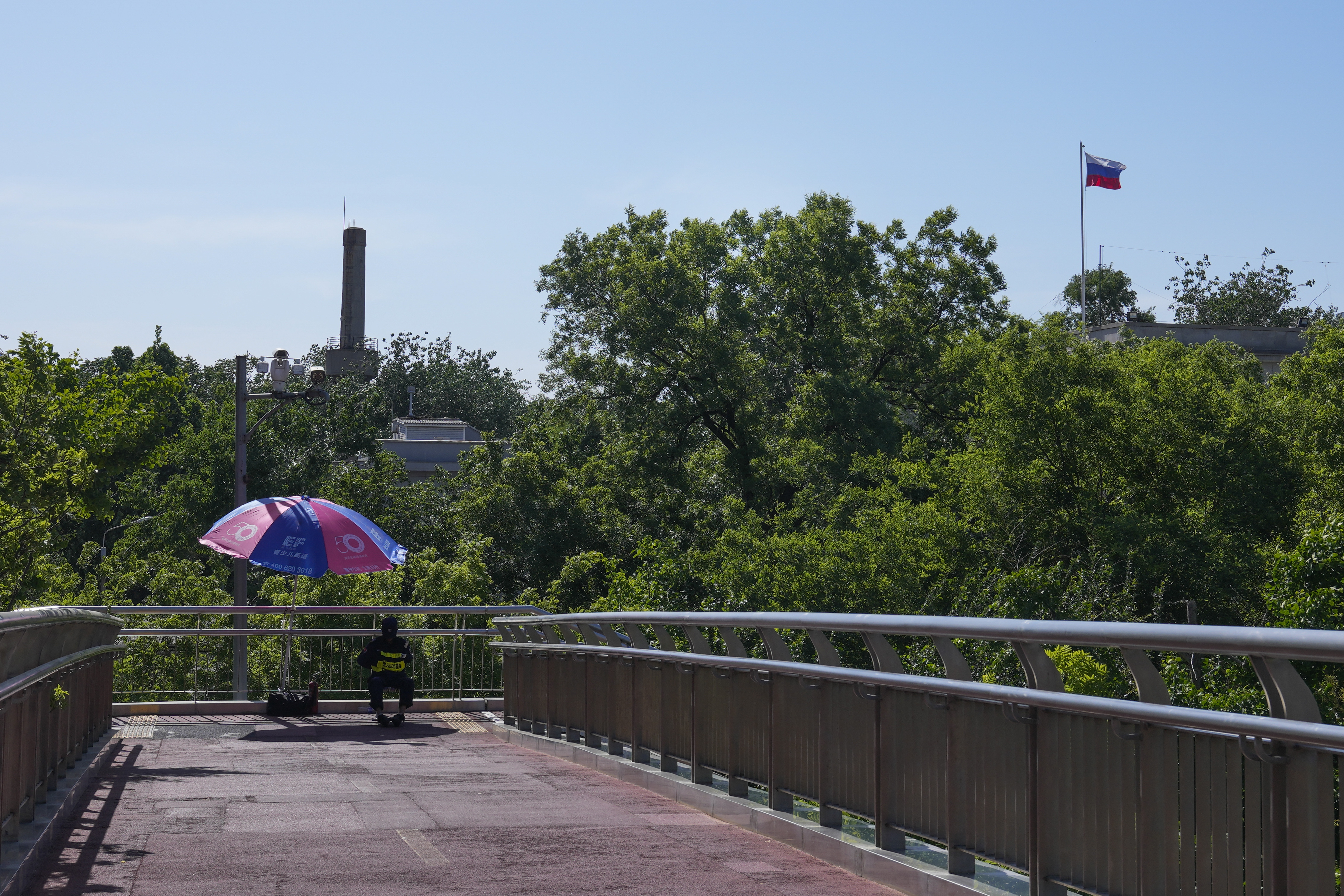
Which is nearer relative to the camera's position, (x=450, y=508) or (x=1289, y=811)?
(x=1289, y=811)

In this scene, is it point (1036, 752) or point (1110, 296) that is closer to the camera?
point (1036, 752)

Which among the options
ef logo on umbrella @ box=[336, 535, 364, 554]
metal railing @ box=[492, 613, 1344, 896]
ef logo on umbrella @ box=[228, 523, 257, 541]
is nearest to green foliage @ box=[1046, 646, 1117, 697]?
ef logo on umbrella @ box=[336, 535, 364, 554]

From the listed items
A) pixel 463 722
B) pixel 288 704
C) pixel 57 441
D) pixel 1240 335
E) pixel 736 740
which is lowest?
pixel 463 722

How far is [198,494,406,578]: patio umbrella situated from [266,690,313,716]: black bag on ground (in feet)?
4.72

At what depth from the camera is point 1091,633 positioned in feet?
15.7

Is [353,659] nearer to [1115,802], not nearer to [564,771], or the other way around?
[564,771]

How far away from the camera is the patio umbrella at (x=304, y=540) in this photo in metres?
16.2

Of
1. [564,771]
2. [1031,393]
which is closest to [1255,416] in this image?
[1031,393]

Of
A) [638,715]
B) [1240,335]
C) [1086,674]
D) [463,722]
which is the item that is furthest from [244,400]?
[1240,335]

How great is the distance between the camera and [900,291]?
46.2 metres

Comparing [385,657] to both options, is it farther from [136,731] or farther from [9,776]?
[9,776]

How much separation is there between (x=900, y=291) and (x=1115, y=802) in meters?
42.1

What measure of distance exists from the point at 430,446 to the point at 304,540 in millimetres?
67411

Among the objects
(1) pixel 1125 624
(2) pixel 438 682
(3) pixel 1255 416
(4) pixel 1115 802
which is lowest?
(2) pixel 438 682
